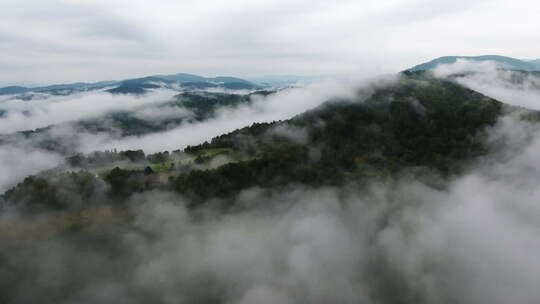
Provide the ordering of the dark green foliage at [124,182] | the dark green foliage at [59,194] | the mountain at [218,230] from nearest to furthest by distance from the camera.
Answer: the mountain at [218,230] → the dark green foliage at [59,194] → the dark green foliage at [124,182]

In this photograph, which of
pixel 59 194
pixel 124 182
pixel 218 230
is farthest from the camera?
pixel 124 182

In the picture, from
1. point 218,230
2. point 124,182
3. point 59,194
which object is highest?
point 124,182

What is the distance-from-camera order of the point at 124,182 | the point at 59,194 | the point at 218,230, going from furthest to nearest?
the point at 124,182 < the point at 59,194 < the point at 218,230

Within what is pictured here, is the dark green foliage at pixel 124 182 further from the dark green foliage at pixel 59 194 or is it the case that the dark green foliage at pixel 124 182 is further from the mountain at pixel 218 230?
the dark green foliage at pixel 59 194

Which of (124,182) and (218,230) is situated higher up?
(124,182)

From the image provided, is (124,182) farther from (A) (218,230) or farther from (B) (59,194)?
(A) (218,230)

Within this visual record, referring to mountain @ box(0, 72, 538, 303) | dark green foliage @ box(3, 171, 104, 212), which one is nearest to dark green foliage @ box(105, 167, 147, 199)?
mountain @ box(0, 72, 538, 303)

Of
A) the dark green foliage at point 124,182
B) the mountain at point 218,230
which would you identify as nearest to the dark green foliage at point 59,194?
the mountain at point 218,230

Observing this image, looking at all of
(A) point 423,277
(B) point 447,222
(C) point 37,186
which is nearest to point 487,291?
(A) point 423,277

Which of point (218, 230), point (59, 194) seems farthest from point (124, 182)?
point (218, 230)

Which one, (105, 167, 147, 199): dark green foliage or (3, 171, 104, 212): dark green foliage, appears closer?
(3, 171, 104, 212): dark green foliage

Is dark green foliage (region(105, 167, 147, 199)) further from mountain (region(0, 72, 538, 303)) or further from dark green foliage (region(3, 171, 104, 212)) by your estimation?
dark green foliage (region(3, 171, 104, 212))
